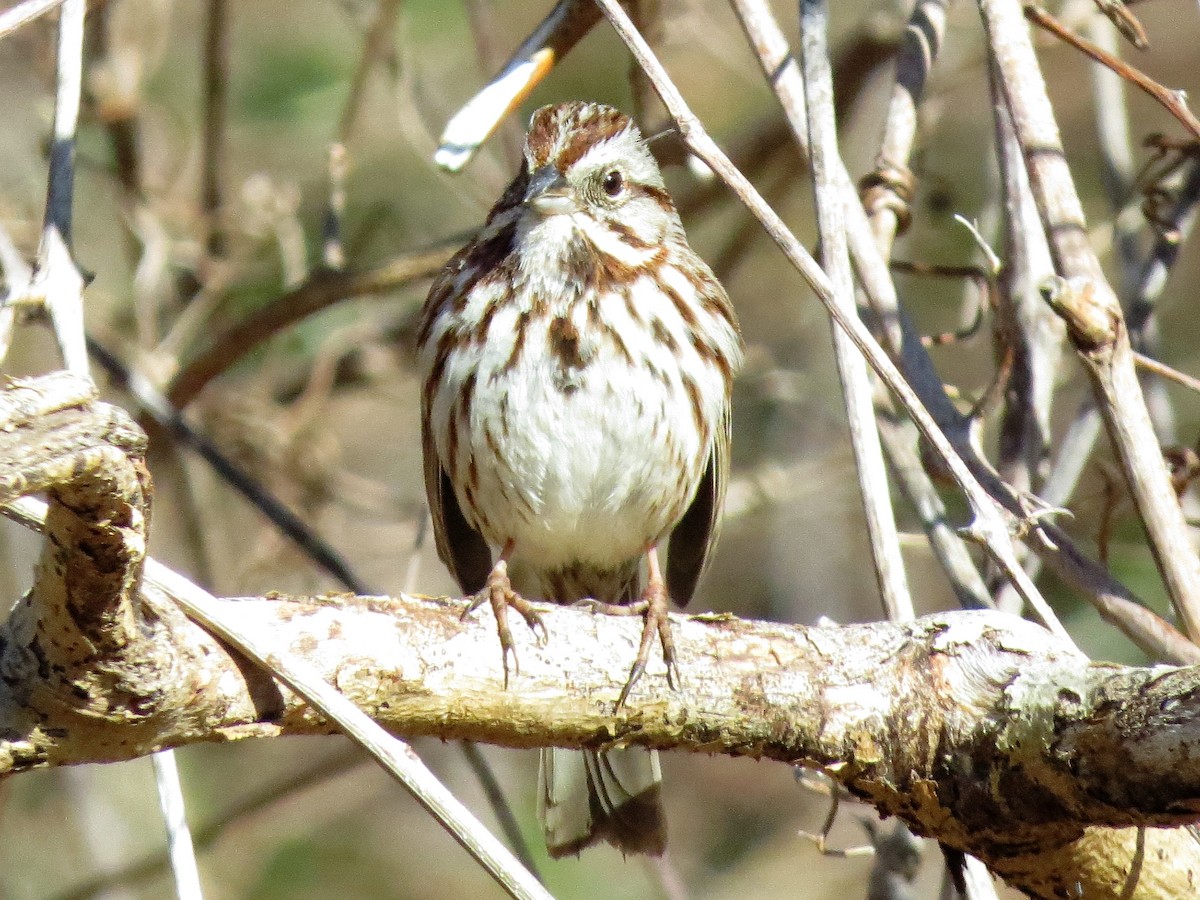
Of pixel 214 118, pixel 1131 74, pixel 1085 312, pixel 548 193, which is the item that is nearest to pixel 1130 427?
pixel 1085 312

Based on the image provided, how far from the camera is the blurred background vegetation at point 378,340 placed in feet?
14.0

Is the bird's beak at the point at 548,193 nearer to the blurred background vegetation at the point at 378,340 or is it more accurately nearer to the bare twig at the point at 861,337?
the bare twig at the point at 861,337

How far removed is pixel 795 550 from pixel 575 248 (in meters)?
2.24

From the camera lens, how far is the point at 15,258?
2859 millimetres

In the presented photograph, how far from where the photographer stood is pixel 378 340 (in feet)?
14.7

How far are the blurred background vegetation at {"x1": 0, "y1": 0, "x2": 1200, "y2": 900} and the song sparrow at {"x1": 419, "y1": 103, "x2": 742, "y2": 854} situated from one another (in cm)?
69

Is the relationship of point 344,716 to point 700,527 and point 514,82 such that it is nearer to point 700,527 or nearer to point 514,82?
point 514,82

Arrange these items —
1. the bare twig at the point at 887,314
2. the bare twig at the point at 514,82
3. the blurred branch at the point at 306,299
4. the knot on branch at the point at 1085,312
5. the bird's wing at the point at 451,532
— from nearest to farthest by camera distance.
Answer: the knot on branch at the point at 1085,312
the bare twig at the point at 887,314
the bare twig at the point at 514,82
the bird's wing at the point at 451,532
the blurred branch at the point at 306,299

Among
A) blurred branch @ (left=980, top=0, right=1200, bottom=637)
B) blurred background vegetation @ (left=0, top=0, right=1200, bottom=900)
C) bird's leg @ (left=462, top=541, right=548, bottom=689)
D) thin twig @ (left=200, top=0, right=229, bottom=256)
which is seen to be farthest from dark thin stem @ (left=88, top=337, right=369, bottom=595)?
blurred branch @ (left=980, top=0, right=1200, bottom=637)

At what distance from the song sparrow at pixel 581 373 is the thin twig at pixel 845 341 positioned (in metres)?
0.63

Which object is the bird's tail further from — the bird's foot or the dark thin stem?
the bird's foot

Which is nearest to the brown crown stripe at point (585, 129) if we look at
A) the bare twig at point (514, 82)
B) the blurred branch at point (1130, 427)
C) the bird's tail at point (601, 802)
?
the bare twig at point (514, 82)

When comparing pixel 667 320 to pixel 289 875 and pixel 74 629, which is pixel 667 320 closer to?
pixel 74 629

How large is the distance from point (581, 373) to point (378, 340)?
1.58 meters
